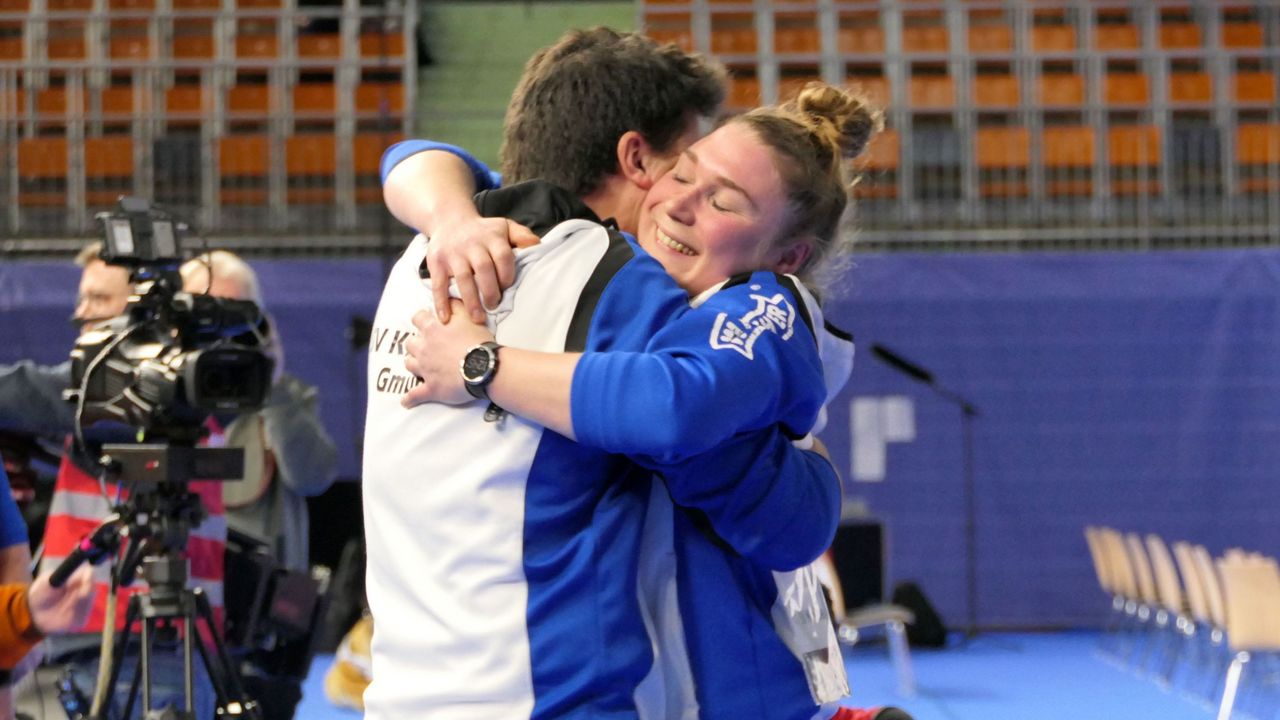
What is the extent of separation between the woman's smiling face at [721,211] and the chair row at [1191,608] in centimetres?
501

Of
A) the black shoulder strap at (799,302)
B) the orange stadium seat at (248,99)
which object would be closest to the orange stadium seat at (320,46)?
the orange stadium seat at (248,99)

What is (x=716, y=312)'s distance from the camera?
145 centimetres

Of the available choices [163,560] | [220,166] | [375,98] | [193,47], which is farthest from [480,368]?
[193,47]

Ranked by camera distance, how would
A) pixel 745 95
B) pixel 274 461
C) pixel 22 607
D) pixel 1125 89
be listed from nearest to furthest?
pixel 22 607, pixel 274 461, pixel 745 95, pixel 1125 89

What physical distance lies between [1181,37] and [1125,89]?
3.99ft

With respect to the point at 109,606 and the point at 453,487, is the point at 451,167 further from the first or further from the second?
the point at 109,606

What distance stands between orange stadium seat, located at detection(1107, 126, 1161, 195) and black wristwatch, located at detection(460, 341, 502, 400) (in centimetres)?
1031

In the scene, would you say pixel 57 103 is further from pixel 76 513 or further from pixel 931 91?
pixel 76 513

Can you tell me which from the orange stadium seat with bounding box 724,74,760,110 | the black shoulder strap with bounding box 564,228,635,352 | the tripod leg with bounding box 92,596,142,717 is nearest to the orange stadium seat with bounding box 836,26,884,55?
the orange stadium seat with bounding box 724,74,760,110

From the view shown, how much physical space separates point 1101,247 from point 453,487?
9.95 metres

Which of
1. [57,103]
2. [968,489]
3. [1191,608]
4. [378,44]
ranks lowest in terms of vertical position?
[1191,608]

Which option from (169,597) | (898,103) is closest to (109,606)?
(169,597)

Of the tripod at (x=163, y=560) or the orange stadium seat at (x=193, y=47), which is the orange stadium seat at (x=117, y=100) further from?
the tripod at (x=163, y=560)

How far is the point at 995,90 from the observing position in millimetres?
11953
